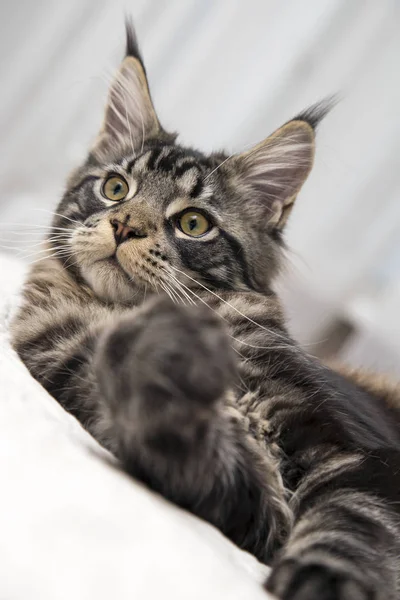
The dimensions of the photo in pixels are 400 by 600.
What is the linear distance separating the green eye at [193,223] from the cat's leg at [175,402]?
0.71 meters

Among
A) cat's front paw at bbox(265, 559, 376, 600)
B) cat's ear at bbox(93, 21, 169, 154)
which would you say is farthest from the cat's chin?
cat's front paw at bbox(265, 559, 376, 600)

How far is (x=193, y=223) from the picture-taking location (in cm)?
151

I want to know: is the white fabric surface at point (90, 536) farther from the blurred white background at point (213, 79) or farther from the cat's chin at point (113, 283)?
the blurred white background at point (213, 79)

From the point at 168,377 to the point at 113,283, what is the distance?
2.37ft

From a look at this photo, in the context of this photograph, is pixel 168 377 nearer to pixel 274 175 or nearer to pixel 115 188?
pixel 115 188

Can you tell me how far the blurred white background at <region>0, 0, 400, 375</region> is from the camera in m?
2.97

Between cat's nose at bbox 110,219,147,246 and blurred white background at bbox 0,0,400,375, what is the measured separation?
1.59 metres

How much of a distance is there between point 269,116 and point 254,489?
264cm

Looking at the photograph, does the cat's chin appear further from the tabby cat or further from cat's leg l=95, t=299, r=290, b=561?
cat's leg l=95, t=299, r=290, b=561

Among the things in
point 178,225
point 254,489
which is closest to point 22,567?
point 254,489

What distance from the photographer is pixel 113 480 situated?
73cm

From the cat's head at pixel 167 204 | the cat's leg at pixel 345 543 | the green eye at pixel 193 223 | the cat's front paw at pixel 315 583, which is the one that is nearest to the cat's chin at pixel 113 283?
the cat's head at pixel 167 204

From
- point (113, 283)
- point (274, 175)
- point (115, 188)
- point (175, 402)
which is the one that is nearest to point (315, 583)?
point (175, 402)

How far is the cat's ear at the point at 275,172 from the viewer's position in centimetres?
169
